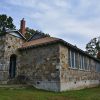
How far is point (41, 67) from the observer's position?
1936 centimetres

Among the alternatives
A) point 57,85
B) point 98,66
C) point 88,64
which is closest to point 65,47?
point 57,85

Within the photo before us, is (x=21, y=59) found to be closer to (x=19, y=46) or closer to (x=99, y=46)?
(x=19, y=46)

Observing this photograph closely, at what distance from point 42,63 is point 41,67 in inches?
15.3

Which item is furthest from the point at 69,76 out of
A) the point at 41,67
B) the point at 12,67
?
the point at 12,67

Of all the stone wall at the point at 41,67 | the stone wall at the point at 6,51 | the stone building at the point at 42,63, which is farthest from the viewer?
the stone wall at the point at 6,51

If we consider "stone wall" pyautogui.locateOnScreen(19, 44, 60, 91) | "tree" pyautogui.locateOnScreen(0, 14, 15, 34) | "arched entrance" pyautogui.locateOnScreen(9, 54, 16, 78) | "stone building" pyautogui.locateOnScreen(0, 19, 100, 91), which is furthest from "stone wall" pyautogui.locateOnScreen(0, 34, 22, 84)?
"tree" pyautogui.locateOnScreen(0, 14, 15, 34)

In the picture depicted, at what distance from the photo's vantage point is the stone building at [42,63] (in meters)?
18.2

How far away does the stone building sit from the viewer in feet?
59.8

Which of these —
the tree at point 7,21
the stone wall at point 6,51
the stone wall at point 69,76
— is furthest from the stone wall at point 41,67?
the tree at point 7,21

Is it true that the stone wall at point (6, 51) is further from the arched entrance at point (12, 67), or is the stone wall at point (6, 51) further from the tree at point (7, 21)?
the tree at point (7, 21)

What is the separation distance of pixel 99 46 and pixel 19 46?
141ft

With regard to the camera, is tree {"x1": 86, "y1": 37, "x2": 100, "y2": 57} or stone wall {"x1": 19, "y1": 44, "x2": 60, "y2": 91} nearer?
stone wall {"x1": 19, "y1": 44, "x2": 60, "y2": 91}

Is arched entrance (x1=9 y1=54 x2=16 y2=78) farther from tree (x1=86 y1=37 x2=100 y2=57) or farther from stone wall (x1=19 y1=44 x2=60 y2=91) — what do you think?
tree (x1=86 y1=37 x2=100 y2=57)

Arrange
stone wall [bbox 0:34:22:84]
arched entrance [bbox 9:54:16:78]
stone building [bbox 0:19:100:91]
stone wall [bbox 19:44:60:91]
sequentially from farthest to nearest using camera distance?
arched entrance [bbox 9:54:16:78] → stone wall [bbox 0:34:22:84] → stone building [bbox 0:19:100:91] → stone wall [bbox 19:44:60:91]
